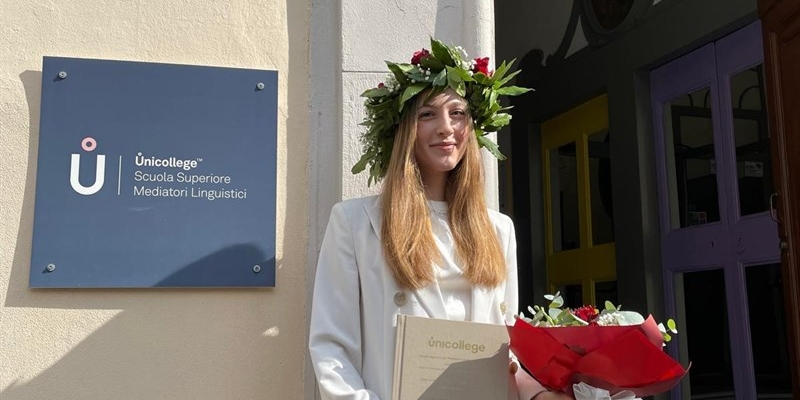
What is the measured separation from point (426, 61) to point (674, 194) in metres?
2.96

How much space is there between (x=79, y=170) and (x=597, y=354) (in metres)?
1.78

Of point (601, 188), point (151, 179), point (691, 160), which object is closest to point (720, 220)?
point (691, 160)

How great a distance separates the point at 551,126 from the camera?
626 centimetres

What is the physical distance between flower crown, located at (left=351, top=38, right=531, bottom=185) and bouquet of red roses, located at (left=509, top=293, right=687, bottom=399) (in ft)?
2.55

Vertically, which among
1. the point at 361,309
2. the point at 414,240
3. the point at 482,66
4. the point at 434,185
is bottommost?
the point at 361,309

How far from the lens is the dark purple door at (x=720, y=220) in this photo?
4.47m

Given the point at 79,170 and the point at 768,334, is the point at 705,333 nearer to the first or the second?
the point at 768,334

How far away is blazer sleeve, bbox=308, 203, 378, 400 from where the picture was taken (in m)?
2.28

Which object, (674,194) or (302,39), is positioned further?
(674,194)

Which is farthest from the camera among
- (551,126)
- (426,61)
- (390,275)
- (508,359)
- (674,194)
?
(551,126)

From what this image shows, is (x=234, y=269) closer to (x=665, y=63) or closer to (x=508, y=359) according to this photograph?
(x=508, y=359)

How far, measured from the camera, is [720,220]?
469 centimetres

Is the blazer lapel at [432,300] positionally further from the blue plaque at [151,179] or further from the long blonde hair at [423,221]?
the blue plaque at [151,179]

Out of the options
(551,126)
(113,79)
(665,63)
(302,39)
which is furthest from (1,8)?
(551,126)
